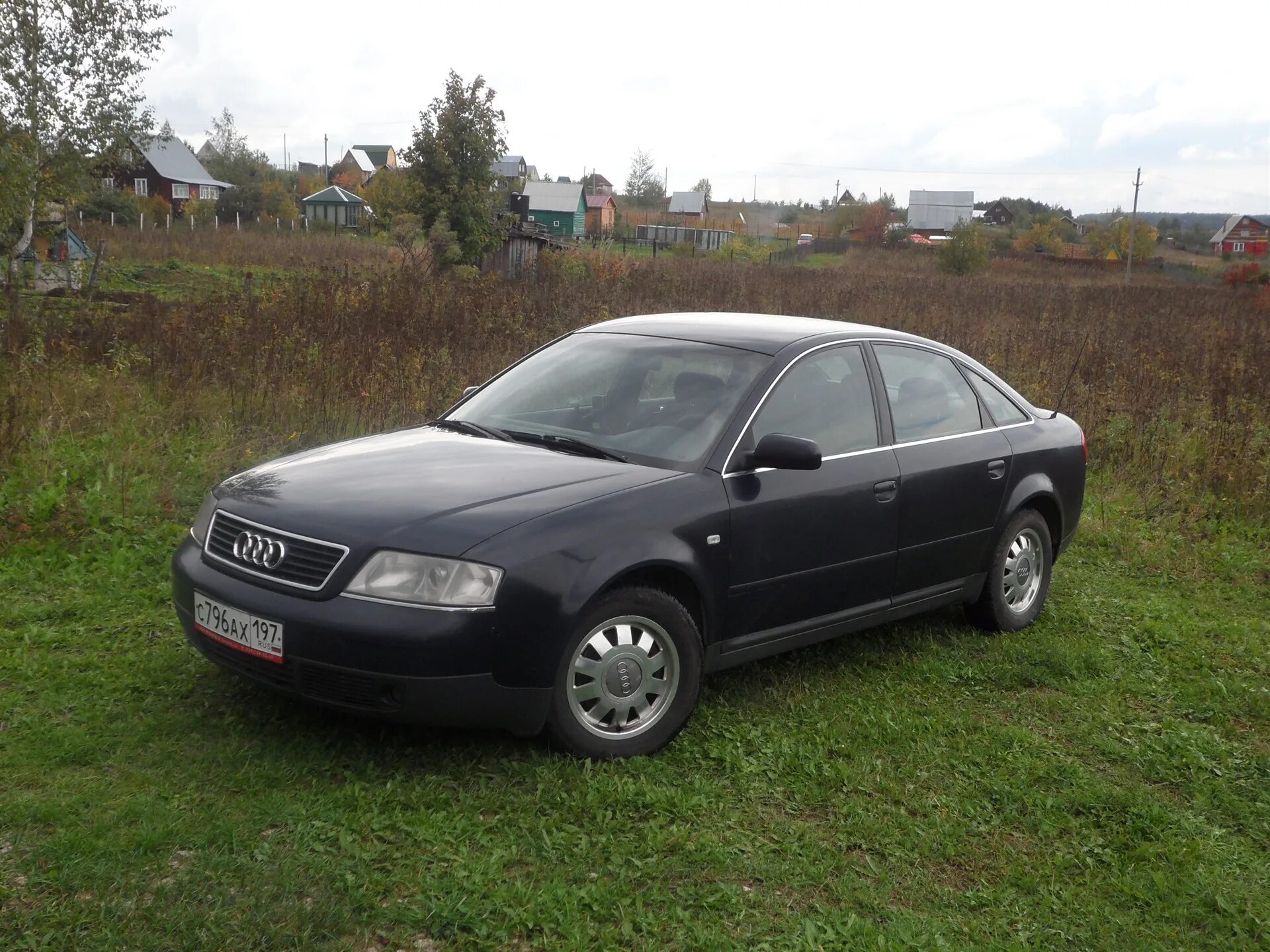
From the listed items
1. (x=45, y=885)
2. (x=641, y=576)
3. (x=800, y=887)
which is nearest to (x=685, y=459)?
(x=641, y=576)

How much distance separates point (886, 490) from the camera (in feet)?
17.2

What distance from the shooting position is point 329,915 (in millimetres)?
3119

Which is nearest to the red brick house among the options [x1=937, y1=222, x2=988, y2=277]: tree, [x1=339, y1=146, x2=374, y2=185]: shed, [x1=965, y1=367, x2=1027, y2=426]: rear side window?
[x1=937, y1=222, x2=988, y2=277]: tree

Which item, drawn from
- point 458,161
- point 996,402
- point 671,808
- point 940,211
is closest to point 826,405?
point 996,402

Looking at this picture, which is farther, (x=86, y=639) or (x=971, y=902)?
(x=86, y=639)

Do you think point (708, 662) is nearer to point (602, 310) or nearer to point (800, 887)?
point (800, 887)

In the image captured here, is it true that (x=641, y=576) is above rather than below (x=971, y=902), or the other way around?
above

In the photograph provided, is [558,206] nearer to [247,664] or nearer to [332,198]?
[332,198]

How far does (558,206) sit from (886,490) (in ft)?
240

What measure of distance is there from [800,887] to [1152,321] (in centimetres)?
1702

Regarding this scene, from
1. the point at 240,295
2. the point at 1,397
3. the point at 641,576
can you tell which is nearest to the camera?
the point at 641,576

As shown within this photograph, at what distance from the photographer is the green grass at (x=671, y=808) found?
322cm

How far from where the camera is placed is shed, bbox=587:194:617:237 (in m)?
85.9

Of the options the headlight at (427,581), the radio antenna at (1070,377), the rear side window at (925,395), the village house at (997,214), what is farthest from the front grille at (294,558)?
the village house at (997,214)
